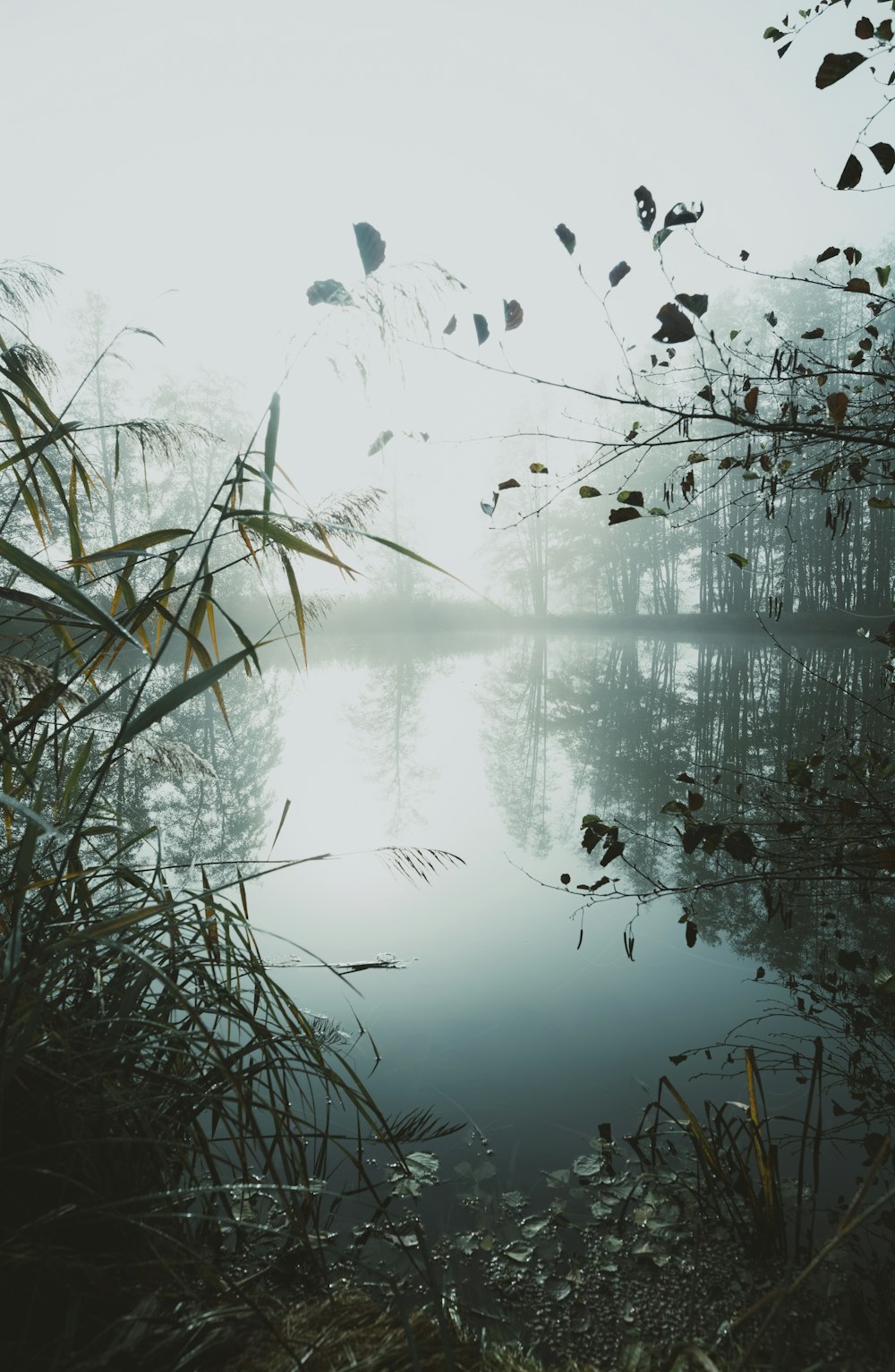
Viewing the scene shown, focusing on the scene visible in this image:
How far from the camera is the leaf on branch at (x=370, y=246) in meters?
1.26

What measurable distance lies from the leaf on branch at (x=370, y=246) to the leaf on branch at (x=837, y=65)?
0.71 meters

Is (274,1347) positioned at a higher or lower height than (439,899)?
higher

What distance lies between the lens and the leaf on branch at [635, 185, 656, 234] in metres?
1.42

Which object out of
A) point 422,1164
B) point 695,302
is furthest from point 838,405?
point 422,1164

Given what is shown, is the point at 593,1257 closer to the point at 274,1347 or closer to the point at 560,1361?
the point at 560,1361

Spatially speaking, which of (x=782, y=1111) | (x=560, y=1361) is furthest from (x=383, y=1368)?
(x=782, y=1111)

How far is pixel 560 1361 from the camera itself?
127cm

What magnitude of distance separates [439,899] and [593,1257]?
6.81ft

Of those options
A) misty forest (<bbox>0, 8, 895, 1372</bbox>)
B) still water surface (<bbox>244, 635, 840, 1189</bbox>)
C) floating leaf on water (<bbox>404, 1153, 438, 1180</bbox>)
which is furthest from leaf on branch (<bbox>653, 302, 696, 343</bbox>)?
floating leaf on water (<bbox>404, 1153, 438, 1180</bbox>)

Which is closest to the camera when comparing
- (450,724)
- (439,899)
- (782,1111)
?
(782,1111)

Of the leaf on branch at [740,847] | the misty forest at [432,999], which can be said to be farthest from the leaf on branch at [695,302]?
the leaf on branch at [740,847]

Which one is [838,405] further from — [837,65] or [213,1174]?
[213,1174]

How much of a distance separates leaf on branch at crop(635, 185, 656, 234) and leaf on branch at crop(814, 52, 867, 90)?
1.03 feet

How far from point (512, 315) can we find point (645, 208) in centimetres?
31
